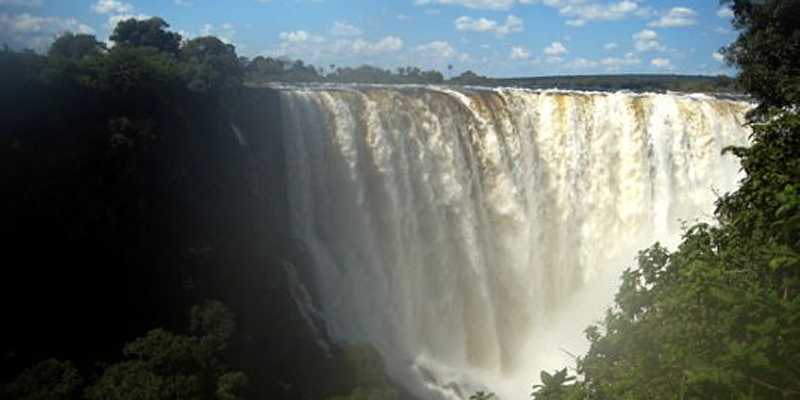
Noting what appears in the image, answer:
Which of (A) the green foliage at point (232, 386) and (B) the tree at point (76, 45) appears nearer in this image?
(A) the green foliage at point (232, 386)

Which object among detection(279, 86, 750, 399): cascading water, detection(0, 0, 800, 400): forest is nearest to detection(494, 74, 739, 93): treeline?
detection(279, 86, 750, 399): cascading water

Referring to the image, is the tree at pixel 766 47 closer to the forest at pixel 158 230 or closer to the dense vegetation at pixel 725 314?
the forest at pixel 158 230

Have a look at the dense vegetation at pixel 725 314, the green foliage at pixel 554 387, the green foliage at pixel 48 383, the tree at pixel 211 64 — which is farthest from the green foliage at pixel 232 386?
the green foliage at pixel 554 387

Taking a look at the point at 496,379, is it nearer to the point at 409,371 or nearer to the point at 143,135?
the point at 409,371

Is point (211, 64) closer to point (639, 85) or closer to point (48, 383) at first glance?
point (48, 383)

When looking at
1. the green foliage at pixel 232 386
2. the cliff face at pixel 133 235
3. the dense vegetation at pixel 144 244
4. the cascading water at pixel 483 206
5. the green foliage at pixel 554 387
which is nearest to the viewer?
the green foliage at pixel 554 387

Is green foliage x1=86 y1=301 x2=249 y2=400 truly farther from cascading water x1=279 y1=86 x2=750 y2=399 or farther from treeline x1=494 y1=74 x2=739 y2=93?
treeline x1=494 y1=74 x2=739 y2=93
